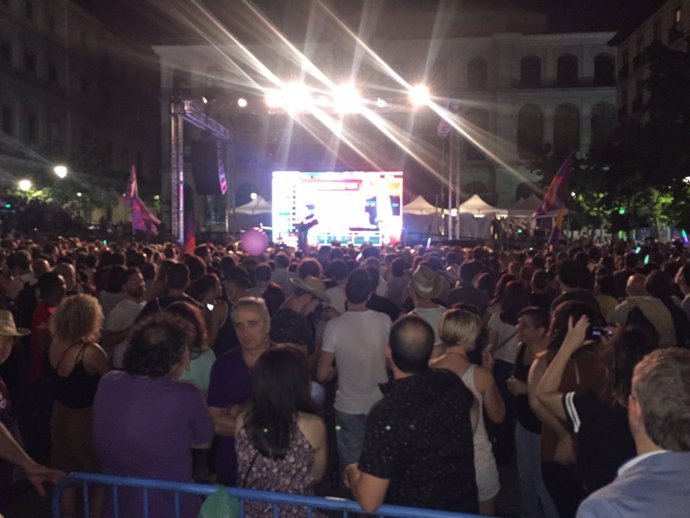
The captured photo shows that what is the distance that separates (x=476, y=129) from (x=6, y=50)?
1071 inches

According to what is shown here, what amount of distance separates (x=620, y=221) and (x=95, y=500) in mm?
17573

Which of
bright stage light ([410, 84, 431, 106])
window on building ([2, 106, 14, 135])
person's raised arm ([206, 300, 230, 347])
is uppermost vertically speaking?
window on building ([2, 106, 14, 135])

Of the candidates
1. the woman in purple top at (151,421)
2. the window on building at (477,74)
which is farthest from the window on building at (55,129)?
the woman in purple top at (151,421)

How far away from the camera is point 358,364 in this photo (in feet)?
17.8

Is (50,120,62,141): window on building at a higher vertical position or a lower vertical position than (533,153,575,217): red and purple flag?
higher

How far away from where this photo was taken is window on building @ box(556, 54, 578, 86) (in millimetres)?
49406

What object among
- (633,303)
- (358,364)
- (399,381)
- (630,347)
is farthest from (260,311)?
(633,303)

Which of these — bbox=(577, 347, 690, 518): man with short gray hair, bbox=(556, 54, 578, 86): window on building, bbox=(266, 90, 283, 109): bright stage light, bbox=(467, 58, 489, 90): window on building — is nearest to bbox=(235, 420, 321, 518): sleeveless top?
bbox=(577, 347, 690, 518): man with short gray hair

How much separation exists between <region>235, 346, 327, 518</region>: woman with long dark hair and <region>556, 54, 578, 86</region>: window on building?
49315 mm

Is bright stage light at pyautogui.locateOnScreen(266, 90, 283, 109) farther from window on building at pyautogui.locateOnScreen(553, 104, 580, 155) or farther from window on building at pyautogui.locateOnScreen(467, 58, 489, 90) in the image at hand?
window on building at pyautogui.locateOnScreen(553, 104, 580, 155)

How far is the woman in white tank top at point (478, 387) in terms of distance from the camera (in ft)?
14.3

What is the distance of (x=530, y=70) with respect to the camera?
49594 millimetres

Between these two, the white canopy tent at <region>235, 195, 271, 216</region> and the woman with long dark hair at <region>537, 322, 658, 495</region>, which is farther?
the white canopy tent at <region>235, 195, 271, 216</region>

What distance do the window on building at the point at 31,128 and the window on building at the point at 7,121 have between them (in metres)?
1.50
